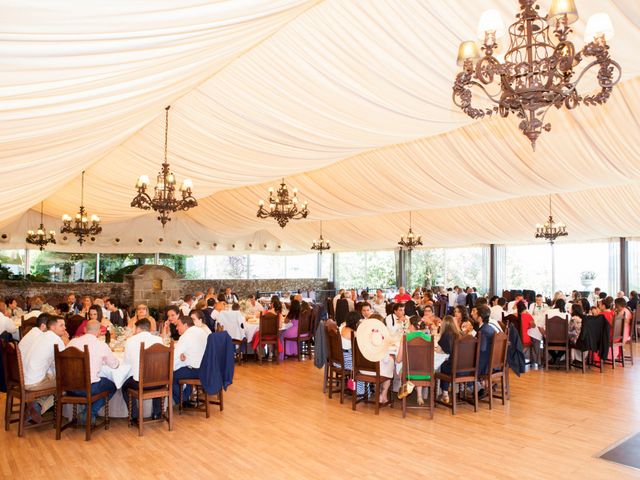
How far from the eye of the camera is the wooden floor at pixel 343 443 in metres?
4.41

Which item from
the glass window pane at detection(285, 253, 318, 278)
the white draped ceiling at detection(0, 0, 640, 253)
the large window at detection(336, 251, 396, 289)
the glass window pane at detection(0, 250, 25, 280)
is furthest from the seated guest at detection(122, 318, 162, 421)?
the glass window pane at detection(285, 253, 318, 278)

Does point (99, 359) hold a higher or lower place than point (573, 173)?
lower

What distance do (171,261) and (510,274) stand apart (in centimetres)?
1220

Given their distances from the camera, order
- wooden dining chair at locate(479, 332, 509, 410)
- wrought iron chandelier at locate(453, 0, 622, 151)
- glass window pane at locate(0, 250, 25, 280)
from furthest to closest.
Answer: glass window pane at locate(0, 250, 25, 280) → wooden dining chair at locate(479, 332, 509, 410) → wrought iron chandelier at locate(453, 0, 622, 151)

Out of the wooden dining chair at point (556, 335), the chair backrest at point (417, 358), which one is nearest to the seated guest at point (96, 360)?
the chair backrest at point (417, 358)

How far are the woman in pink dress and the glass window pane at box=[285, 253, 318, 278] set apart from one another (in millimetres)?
12766

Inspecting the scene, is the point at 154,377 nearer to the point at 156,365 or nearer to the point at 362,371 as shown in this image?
the point at 156,365

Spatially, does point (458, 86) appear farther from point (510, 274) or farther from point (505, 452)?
point (510, 274)

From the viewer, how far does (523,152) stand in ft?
28.5

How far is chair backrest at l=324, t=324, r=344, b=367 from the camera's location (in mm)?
6641

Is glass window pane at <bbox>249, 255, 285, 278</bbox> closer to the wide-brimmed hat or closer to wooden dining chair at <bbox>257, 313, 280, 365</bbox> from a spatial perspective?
wooden dining chair at <bbox>257, 313, 280, 365</bbox>

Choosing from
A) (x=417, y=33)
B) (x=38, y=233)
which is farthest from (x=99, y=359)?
(x=38, y=233)

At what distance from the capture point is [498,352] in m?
6.50

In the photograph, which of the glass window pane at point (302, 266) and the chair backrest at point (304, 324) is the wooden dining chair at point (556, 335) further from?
the glass window pane at point (302, 266)
